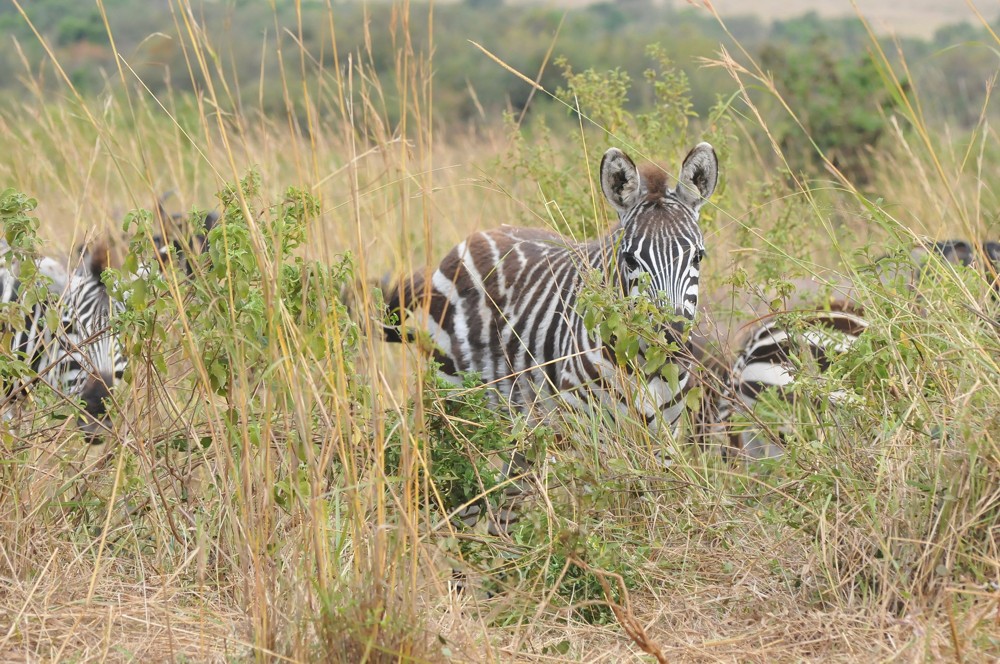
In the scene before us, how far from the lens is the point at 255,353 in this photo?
2.66m

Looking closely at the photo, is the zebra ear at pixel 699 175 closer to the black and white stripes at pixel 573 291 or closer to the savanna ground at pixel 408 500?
the black and white stripes at pixel 573 291

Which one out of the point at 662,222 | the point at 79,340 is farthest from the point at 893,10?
the point at 79,340

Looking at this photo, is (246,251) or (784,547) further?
(784,547)

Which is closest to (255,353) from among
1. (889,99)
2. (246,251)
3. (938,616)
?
(246,251)

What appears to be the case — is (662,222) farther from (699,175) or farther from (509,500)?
(509,500)

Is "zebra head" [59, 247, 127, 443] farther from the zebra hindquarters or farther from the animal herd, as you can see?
the zebra hindquarters

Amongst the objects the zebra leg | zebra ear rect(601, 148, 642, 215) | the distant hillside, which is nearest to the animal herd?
zebra ear rect(601, 148, 642, 215)

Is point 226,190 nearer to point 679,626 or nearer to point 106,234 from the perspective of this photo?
point 679,626

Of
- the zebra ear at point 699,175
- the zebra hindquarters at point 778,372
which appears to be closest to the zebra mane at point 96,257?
the zebra ear at point 699,175

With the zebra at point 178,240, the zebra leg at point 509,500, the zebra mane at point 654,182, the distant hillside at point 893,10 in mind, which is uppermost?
the zebra at point 178,240

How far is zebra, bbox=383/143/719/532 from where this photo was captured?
362 cm

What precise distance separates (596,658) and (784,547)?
65cm

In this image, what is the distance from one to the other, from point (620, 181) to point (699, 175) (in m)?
0.28

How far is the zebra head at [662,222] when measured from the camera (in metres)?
3.67
